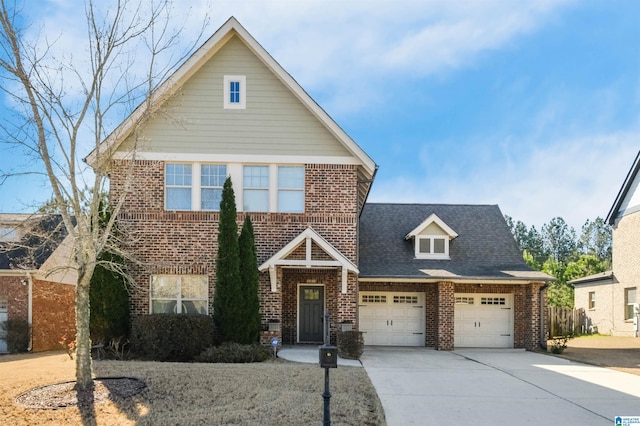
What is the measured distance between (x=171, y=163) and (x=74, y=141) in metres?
6.73

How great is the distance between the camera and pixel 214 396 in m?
9.09

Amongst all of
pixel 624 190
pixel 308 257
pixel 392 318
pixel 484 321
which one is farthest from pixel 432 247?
pixel 624 190

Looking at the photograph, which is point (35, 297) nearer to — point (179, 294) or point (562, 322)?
point (179, 294)

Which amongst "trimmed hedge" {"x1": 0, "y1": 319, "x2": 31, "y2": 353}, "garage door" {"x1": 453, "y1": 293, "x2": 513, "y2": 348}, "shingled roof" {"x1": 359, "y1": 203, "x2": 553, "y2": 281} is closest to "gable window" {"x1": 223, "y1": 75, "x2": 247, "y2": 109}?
"shingled roof" {"x1": 359, "y1": 203, "x2": 553, "y2": 281}

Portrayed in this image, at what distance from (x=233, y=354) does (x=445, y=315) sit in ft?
26.0

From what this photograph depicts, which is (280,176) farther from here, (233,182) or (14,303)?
(14,303)

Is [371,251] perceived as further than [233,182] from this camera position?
Yes

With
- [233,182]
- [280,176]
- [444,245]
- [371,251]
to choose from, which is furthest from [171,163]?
[444,245]

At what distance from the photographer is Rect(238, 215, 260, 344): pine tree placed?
14.8 meters

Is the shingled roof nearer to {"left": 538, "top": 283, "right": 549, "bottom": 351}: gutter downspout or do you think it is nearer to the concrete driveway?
{"left": 538, "top": 283, "right": 549, "bottom": 351}: gutter downspout

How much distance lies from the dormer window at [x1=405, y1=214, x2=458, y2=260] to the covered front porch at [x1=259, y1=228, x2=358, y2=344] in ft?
13.8

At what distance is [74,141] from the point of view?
931cm

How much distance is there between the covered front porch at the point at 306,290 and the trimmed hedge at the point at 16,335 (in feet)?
31.2

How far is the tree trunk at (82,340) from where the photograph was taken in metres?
9.22
